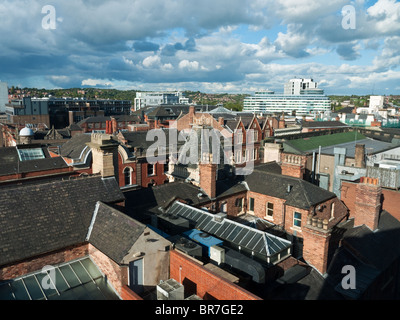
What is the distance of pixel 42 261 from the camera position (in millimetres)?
14422

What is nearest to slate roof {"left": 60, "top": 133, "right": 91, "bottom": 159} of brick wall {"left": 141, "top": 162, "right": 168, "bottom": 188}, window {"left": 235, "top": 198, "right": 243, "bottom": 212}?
brick wall {"left": 141, "top": 162, "right": 168, "bottom": 188}

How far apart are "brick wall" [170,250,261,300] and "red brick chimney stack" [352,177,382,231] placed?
15.9 m

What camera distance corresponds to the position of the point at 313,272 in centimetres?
1781

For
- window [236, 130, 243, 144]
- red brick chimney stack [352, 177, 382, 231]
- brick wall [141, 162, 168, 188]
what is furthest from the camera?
window [236, 130, 243, 144]

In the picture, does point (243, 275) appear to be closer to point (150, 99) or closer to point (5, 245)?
point (5, 245)

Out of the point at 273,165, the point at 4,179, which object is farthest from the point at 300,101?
the point at 4,179

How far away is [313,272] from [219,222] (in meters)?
6.37

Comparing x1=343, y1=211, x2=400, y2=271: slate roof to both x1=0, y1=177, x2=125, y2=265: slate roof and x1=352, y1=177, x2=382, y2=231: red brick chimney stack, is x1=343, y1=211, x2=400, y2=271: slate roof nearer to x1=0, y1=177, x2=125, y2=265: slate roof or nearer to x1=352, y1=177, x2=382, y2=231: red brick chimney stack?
x1=352, y1=177, x2=382, y2=231: red brick chimney stack

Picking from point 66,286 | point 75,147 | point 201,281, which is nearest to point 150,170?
point 75,147

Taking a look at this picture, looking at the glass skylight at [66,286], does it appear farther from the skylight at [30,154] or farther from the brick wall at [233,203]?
the skylight at [30,154]

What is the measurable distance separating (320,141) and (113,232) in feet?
122

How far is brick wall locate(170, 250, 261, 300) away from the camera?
1255 centimetres

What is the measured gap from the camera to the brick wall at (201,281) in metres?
12.5
